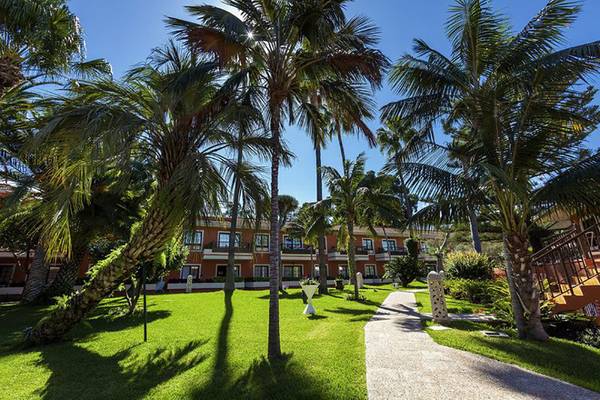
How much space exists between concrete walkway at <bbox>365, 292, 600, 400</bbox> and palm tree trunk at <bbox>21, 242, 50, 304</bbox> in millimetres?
17611

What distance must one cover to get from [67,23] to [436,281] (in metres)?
12.7

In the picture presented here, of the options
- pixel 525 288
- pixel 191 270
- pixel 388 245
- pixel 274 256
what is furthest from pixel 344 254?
pixel 274 256

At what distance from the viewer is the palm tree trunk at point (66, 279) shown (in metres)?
15.2

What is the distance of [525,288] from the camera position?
264 inches

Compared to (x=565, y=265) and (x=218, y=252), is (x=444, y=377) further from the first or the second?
(x=218, y=252)

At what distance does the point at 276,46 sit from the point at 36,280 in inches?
708

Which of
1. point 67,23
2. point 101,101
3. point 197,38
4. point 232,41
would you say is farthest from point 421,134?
point 67,23

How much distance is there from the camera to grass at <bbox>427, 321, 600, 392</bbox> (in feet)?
15.3

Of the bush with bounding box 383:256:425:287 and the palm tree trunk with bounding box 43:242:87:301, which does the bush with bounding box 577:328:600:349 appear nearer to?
the bush with bounding box 383:256:425:287

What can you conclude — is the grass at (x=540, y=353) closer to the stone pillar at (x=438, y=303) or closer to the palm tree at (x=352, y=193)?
the stone pillar at (x=438, y=303)

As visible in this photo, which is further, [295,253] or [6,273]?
[295,253]

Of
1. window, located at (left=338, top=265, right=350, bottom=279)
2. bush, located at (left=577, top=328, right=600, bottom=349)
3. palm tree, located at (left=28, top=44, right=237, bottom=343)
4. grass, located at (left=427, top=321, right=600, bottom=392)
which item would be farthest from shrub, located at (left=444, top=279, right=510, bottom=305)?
window, located at (left=338, top=265, right=350, bottom=279)

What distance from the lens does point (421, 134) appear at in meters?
8.12

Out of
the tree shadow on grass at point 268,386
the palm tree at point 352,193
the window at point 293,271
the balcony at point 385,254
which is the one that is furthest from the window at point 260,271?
the tree shadow on grass at point 268,386
